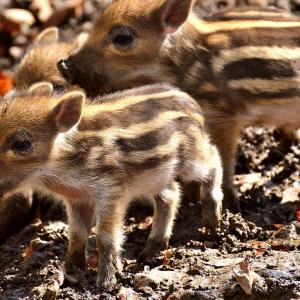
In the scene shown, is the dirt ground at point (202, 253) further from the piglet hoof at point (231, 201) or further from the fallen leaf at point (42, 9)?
the fallen leaf at point (42, 9)

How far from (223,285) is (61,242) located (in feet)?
3.59

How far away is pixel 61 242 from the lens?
519cm

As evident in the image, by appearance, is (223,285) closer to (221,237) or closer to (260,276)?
(260,276)

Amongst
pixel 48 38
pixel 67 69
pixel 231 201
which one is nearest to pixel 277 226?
pixel 231 201

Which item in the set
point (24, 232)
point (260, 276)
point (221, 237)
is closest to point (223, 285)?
point (260, 276)

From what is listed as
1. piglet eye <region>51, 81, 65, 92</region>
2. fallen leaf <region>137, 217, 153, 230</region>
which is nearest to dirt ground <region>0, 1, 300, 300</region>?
fallen leaf <region>137, 217, 153, 230</region>

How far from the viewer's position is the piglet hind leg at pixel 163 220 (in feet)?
16.1

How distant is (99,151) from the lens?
4.59 meters

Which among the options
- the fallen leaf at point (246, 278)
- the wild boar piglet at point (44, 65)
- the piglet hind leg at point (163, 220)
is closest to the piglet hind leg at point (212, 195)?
the piglet hind leg at point (163, 220)

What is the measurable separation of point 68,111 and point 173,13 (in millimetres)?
1254

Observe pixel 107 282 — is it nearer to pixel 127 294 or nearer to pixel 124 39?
pixel 127 294

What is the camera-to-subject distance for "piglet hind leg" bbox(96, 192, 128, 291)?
15.0 feet

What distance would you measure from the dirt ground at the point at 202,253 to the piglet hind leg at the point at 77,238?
6cm

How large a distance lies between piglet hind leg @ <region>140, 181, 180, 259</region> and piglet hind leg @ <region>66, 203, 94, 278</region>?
32 cm
